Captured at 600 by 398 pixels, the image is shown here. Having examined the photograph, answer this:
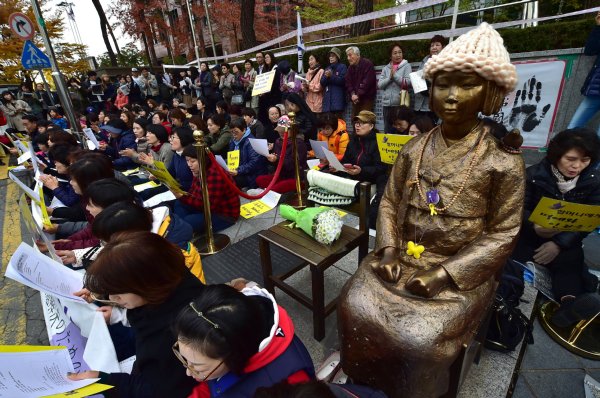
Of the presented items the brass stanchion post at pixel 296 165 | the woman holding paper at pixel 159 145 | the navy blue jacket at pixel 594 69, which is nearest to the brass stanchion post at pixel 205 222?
the brass stanchion post at pixel 296 165

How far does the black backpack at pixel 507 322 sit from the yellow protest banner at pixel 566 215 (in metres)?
0.50

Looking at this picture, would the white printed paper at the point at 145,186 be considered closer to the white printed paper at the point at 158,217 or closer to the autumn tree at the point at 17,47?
the white printed paper at the point at 158,217

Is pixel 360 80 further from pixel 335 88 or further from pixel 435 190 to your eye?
pixel 435 190

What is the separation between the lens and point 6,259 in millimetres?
4363

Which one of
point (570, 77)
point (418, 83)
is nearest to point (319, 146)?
point (418, 83)

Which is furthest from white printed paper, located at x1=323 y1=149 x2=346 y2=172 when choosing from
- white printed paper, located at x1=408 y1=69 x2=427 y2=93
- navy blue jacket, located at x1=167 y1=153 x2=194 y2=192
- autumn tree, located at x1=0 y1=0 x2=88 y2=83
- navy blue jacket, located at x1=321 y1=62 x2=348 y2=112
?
autumn tree, located at x1=0 y1=0 x2=88 y2=83

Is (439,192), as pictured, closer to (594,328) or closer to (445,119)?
(445,119)

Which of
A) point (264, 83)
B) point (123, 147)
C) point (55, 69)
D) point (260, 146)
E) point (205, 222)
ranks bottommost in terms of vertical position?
point (205, 222)

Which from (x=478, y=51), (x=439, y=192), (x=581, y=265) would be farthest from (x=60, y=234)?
(x=581, y=265)

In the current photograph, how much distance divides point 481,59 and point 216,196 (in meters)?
3.49

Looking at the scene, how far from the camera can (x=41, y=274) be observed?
1732mm

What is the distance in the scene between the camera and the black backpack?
2.21 meters

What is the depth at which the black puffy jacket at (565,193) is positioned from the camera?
2.44 m

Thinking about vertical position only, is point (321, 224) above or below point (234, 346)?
below
